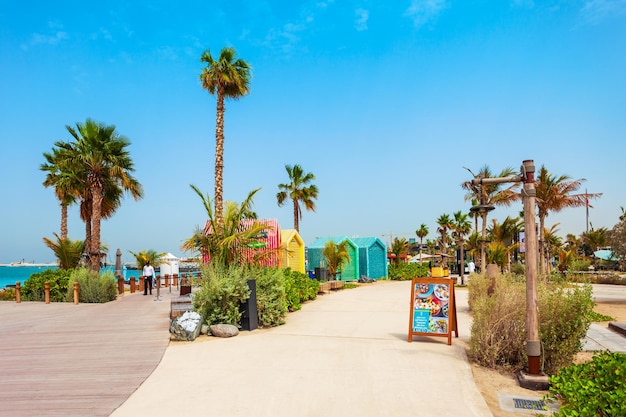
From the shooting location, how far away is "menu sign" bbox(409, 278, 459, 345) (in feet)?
29.8

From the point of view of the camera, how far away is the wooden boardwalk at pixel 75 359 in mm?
5703

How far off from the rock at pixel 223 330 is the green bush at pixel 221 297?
1.14 feet

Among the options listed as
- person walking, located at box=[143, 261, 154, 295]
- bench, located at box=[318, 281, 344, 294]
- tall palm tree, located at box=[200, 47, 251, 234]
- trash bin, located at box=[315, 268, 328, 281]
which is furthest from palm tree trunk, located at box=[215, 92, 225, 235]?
trash bin, located at box=[315, 268, 328, 281]

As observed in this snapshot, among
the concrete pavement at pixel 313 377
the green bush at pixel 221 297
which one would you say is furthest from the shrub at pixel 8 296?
the concrete pavement at pixel 313 377

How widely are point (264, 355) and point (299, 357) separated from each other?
651 mm

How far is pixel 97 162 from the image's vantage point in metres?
21.3

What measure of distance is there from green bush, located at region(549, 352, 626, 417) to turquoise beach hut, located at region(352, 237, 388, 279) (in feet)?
93.9

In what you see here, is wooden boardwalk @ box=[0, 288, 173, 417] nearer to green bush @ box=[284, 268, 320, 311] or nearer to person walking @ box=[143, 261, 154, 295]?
green bush @ box=[284, 268, 320, 311]

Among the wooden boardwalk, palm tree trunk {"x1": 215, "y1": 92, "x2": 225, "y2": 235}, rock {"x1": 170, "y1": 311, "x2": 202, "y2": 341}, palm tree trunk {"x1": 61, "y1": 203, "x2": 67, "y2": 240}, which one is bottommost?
the wooden boardwalk

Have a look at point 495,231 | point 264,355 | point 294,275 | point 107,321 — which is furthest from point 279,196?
point 264,355

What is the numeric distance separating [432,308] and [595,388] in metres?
5.03

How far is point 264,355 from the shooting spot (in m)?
8.09

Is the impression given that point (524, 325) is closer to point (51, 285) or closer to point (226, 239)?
point (226, 239)

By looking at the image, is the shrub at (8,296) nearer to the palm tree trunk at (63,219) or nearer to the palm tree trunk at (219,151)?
the palm tree trunk at (63,219)
